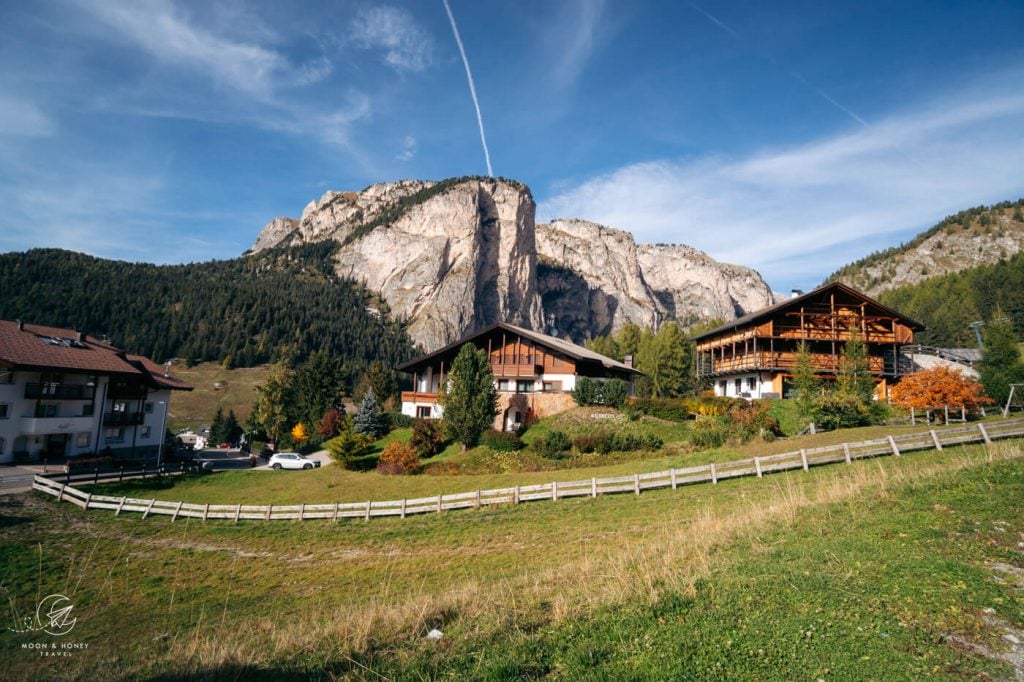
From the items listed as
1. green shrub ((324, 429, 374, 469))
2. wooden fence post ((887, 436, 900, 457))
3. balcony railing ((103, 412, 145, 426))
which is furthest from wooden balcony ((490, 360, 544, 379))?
balcony railing ((103, 412, 145, 426))

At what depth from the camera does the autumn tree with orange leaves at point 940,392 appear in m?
26.8

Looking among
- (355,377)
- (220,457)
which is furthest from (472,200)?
(220,457)

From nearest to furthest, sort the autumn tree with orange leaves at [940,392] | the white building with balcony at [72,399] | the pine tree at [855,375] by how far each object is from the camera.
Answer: the autumn tree with orange leaves at [940,392] → the pine tree at [855,375] → the white building with balcony at [72,399]

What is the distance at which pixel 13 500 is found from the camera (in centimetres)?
2433

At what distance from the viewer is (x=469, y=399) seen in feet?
113

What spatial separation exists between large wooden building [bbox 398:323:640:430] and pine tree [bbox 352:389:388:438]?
3192 mm

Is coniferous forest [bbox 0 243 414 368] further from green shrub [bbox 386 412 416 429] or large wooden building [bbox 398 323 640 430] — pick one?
large wooden building [bbox 398 323 640 430]

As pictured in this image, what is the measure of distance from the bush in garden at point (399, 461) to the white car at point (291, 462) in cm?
860

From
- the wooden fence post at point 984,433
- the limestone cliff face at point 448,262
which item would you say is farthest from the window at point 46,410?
the limestone cliff face at point 448,262

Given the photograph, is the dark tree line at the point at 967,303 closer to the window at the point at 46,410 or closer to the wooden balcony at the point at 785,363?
the wooden balcony at the point at 785,363

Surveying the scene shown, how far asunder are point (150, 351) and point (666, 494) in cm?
13873

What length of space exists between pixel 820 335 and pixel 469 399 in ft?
112

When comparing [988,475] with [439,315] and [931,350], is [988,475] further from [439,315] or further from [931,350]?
[439,315]

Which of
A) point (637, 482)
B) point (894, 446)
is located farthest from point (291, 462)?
point (894, 446)
